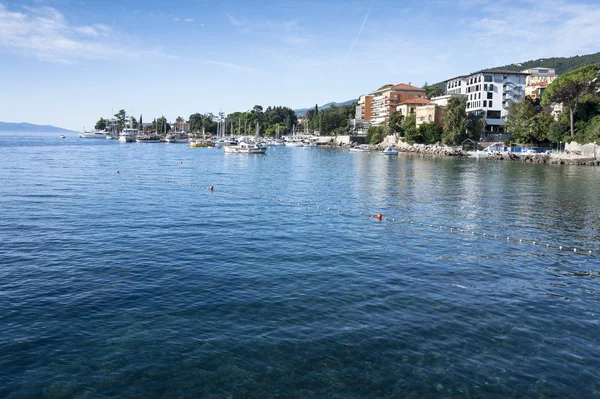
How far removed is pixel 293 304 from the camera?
1575 centimetres

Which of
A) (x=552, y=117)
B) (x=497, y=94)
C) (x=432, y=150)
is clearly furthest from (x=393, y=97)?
(x=552, y=117)

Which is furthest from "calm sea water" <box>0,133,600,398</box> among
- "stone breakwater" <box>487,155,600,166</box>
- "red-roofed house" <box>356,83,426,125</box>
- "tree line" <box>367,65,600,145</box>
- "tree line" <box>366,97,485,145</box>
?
"red-roofed house" <box>356,83,426,125</box>

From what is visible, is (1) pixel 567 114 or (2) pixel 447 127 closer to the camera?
(1) pixel 567 114

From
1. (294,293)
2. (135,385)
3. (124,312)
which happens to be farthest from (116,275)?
(135,385)

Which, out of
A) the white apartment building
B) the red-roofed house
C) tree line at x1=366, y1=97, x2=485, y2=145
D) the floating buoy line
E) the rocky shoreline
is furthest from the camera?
the red-roofed house

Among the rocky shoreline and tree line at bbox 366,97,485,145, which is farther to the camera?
tree line at bbox 366,97,485,145

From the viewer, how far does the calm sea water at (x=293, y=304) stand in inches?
444

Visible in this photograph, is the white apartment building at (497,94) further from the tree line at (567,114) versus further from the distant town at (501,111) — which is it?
the tree line at (567,114)

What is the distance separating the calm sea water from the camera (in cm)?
1128

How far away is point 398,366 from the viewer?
1191cm

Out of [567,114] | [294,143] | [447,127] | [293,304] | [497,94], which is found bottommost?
[293,304]

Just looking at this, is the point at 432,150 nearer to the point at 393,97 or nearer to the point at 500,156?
the point at 500,156

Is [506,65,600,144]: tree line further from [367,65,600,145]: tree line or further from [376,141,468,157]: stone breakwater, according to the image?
[376,141,468,157]: stone breakwater

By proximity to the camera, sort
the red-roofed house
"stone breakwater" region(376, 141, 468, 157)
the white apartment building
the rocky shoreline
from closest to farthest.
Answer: the rocky shoreline
"stone breakwater" region(376, 141, 468, 157)
the white apartment building
the red-roofed house
